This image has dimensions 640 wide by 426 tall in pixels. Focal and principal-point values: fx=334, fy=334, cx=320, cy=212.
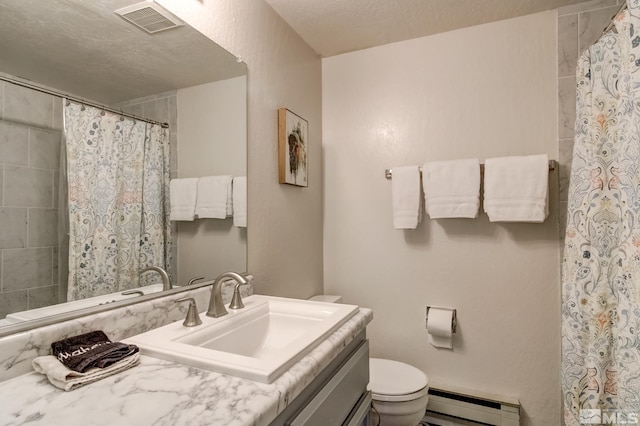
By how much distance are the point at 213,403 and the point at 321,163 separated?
1.77 m

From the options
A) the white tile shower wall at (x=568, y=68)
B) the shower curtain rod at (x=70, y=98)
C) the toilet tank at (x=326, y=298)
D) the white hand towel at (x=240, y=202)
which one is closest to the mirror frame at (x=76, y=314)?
the white hand towel at (x=240, y=202)

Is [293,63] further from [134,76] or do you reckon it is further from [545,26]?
[545,26]

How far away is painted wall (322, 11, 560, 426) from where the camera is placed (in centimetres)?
176

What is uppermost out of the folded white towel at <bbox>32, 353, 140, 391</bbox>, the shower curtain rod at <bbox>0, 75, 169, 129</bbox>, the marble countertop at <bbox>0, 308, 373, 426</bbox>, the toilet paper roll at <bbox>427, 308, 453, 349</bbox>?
the shower curtain rod at <bbox>0, 75, 169, 129</bbox>

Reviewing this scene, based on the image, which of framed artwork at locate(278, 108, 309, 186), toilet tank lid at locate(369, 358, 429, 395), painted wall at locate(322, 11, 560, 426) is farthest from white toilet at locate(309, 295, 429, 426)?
framed artwork at locate(278, 108, 309, 186)

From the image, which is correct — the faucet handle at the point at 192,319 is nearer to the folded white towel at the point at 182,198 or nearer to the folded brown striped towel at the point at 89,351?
the folded brown striped towel at the point at 89,351

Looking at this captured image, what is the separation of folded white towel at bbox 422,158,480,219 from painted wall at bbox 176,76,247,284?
1.02 m

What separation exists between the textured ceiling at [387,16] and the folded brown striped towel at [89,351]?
64.2 inches

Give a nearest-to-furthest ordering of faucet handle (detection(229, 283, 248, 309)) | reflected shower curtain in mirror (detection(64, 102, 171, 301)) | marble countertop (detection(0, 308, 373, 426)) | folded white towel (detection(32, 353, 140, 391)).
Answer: marble countertop (detection(0, 308, 373, 426)), folded white towel (detection(32, 353, 140, 391)), reflected shower curtain in mirror (detection(64, 102, 171, 301)), faucet handle (detection(229, 283, 248, 309))

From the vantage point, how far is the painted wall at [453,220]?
5.76 ft

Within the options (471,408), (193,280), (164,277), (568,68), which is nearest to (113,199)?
(164,277)

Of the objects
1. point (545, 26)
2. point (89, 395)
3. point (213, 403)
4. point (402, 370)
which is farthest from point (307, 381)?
point (545, 26)

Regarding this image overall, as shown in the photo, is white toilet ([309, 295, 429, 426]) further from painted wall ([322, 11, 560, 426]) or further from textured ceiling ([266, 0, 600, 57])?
textured ceiling ([266, 0, 600, 57])

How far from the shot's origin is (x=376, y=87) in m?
2.11
